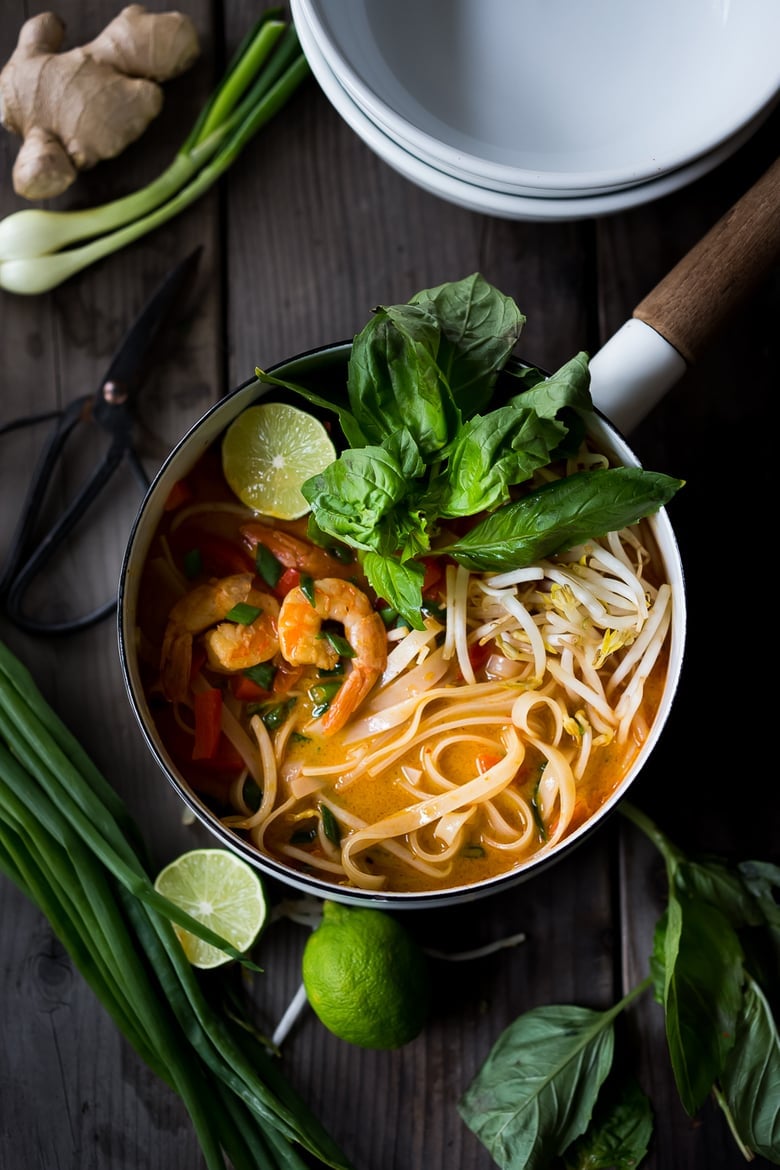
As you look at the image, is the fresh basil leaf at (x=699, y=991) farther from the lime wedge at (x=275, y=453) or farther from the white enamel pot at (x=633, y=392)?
the lime wedge at (x=275, y=453)

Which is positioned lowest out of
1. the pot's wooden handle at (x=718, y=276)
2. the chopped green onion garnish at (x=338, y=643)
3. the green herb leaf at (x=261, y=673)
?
the green herb leaf at (x=261, y=673)

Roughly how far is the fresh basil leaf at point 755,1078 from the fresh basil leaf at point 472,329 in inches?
47.4

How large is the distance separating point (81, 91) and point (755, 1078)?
2245 mm

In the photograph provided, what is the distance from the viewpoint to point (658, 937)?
6.75 feet

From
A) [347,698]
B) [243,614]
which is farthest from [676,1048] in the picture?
[243,614]

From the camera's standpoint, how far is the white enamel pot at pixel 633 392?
1.71 metres

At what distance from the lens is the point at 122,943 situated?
196cm

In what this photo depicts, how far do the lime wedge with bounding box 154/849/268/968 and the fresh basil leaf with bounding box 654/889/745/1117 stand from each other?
0.74m

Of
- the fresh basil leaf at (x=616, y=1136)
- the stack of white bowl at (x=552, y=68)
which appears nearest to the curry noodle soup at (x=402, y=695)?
the fresh basil leaf at (x=616, y=1136)

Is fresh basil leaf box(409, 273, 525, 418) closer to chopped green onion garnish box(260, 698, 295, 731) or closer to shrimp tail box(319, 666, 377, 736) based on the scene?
shrimp tail box(319, 666, 377, 736)

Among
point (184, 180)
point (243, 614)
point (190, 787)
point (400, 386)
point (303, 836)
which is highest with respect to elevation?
point (184, 180)

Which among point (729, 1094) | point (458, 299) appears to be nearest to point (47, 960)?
point (729, 1094)

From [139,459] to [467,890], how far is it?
3.53ft

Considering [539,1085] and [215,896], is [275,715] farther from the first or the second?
[539,1085]
